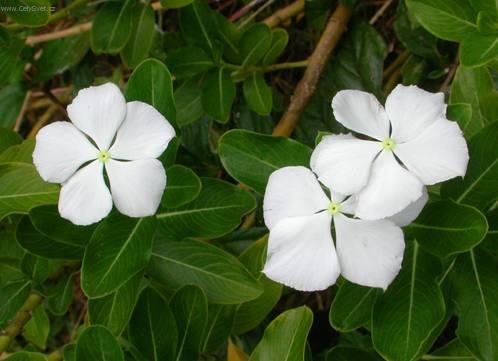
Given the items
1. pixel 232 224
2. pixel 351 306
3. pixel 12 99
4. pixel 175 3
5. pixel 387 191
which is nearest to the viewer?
pixel 387 191

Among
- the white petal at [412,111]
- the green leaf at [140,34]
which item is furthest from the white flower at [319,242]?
the green leaf at [140,34]

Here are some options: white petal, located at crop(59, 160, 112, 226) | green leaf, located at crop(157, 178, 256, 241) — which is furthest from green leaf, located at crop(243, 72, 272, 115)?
white petal, located at crop(59, 160, 112, 226)

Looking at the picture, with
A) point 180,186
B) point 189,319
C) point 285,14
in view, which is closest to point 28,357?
point 189,319

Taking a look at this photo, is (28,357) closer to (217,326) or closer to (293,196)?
(217,326)

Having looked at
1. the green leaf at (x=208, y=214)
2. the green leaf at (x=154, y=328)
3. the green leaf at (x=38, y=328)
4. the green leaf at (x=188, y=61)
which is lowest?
the green leaf at (x=38, y=328)

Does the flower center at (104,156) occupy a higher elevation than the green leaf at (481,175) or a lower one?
higher

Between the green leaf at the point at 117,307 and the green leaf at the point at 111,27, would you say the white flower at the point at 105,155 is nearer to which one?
the green leaf at the point at 117,307
